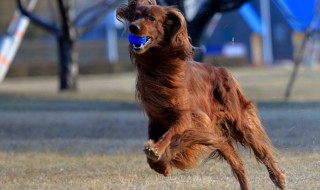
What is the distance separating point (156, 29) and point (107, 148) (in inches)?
203

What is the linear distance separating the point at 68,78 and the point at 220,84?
1797 cm

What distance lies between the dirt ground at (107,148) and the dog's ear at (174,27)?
5.93 feet

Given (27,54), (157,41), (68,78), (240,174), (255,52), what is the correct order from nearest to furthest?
(157,41), (240,174), (68,78), (27,54), (255,52)

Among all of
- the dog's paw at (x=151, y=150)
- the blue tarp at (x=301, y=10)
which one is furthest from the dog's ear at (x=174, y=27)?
the blue tarp at (x=301, y=10)

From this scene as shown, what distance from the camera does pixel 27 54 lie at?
53.3m

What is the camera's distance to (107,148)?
11305 mm

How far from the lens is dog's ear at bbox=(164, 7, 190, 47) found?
21.2 ft

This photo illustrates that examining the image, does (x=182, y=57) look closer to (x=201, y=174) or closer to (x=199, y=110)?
(x=199, y=110)

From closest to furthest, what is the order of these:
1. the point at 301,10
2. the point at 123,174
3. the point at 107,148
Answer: the point at 123,174
the point at 107,148
the point at 301,10

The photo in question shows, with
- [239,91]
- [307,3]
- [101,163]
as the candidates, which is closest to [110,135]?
[101,163]

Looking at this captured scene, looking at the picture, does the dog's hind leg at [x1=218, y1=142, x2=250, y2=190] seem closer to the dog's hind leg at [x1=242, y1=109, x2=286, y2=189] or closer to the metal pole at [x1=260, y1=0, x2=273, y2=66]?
the dog's hind leg at [x1=242, y1=109, x2=286, y2=189]

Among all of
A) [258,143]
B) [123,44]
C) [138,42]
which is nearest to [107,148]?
[258,143]

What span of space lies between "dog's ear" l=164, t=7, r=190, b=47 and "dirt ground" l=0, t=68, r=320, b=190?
5.93 feet

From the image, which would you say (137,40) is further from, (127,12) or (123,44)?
(123,44)
